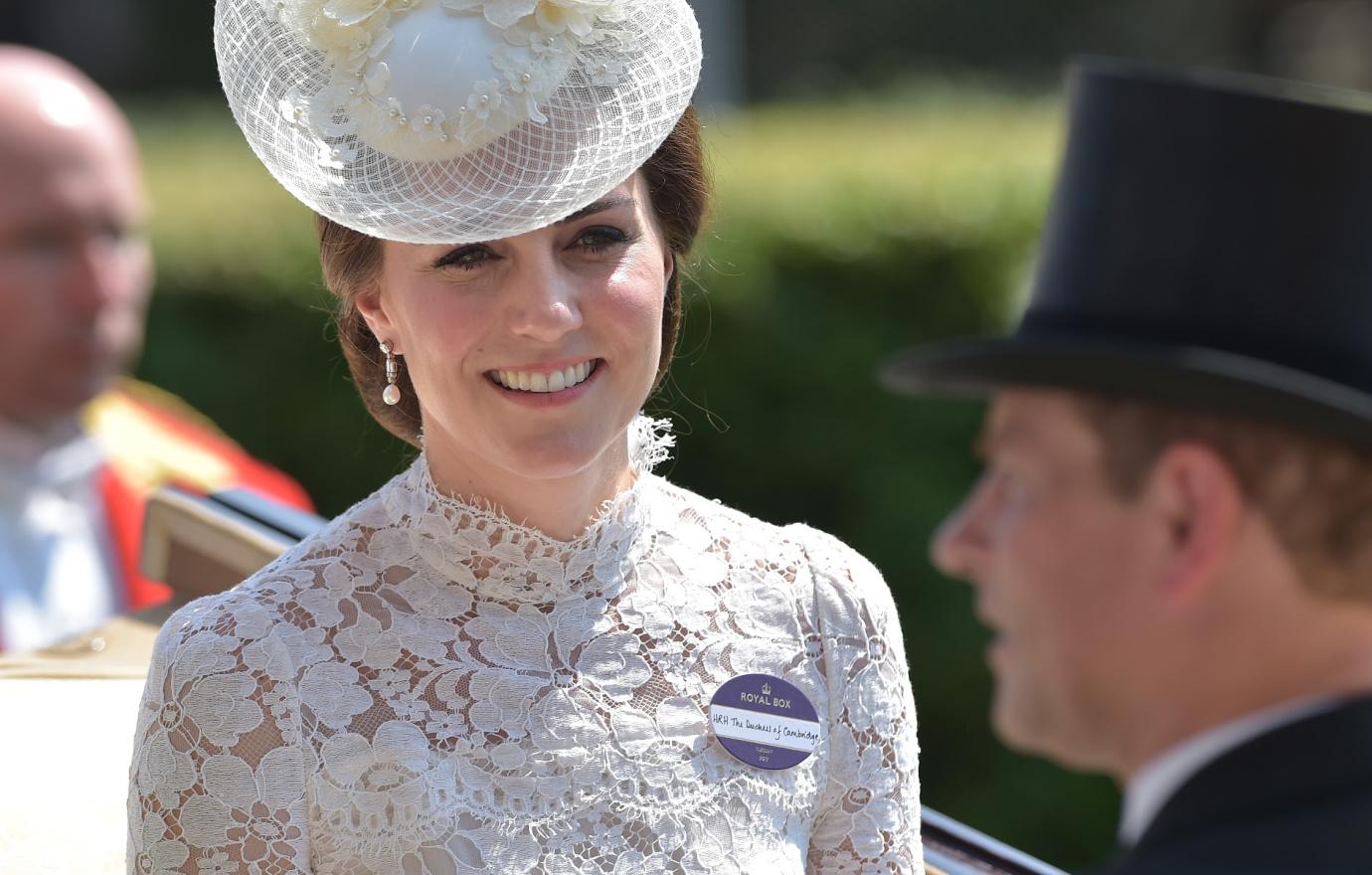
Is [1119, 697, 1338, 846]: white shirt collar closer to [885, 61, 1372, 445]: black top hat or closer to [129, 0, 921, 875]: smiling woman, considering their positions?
[885, 61, 1372, 445]: black top hat

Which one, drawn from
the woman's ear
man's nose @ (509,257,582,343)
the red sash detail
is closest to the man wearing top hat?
man's nose @ (509,257,582,343)

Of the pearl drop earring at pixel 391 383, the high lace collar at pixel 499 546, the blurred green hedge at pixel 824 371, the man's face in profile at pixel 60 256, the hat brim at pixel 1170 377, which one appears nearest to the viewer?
the hat brim at pixel 1170 377

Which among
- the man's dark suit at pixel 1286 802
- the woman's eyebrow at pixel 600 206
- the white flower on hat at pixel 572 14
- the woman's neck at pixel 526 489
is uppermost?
the white flower on hat at pixel 572 14

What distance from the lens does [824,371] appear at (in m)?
6.06

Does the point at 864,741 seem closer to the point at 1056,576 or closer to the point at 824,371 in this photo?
the point at 1056,576

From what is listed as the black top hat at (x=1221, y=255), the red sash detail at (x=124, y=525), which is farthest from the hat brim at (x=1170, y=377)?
the red sash detail at (x=124, y=525)

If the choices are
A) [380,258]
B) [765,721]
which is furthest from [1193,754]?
[380,258]

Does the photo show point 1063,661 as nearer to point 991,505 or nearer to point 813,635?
point 991,505

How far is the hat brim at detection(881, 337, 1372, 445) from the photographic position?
1.48 m

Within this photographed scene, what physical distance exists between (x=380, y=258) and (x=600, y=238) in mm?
304

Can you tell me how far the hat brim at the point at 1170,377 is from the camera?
4.87 ft

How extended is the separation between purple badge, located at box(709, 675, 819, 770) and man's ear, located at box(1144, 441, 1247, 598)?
1188mm

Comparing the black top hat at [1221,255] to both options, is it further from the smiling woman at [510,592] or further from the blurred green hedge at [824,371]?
the blurred green hedge at [824,371]

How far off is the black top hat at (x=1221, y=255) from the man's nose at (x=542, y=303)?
3.26ft
